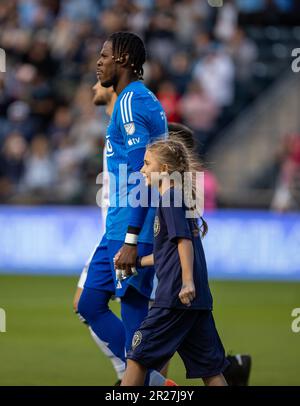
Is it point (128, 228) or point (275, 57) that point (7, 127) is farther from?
point (128, 228)

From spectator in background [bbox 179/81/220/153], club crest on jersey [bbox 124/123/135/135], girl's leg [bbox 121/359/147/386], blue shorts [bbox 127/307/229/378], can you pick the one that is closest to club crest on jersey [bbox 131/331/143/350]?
blue shorts [bbox 127/307/229/378]

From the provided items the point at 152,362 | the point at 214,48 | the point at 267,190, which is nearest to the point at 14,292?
the point at 267,190

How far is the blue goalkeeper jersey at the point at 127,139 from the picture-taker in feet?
22.1

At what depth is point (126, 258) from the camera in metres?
6.55

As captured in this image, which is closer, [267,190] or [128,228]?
[128,228]

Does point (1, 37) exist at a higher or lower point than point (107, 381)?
higher

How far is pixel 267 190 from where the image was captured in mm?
19234

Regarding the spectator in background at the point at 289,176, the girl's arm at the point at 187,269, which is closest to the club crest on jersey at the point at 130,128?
the girl's arm at the point at 187,269

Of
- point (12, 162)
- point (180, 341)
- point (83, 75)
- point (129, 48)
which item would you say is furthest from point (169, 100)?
point (180, 341)

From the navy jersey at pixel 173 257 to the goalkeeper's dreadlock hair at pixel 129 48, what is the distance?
113 cm

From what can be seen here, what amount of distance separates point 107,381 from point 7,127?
36.6 ft

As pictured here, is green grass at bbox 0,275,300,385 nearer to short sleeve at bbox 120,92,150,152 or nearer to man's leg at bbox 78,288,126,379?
man's leg at bbox 78,288,126,379

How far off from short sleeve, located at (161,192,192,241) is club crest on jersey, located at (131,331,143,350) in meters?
0.63

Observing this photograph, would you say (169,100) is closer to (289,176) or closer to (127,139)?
(289,176)
